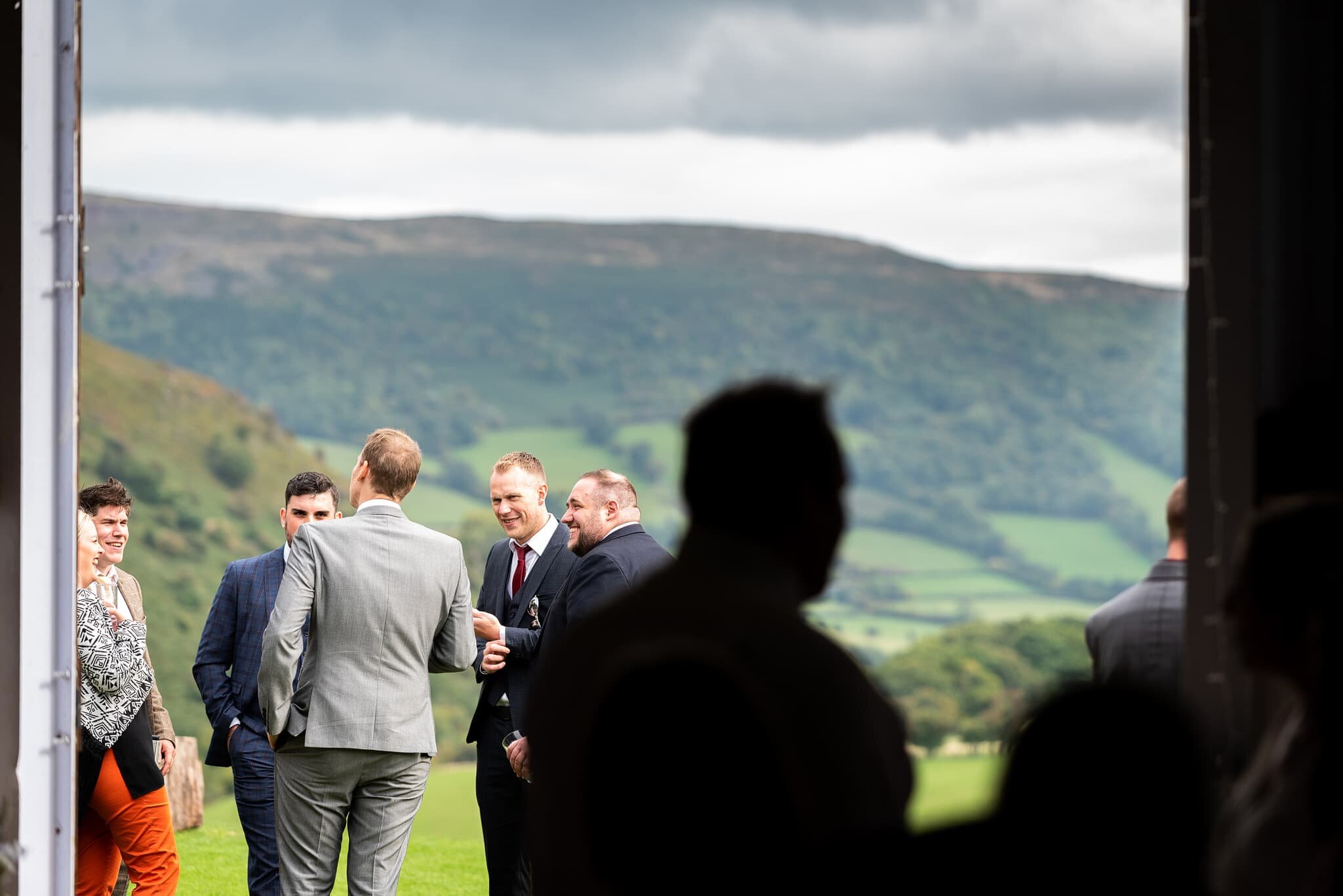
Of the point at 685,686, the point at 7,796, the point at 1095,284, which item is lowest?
the point at 7,796

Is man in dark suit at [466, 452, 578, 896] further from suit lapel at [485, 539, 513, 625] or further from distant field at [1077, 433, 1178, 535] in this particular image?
distant field at [1077, 433, 1178, 535]

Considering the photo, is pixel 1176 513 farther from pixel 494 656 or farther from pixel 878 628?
pixel 878 628

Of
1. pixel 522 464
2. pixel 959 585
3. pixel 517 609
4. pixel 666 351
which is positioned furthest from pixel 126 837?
pixel 666 351

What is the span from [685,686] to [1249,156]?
5.00 ft

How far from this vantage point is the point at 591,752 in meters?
1.36

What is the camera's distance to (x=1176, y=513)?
142 inches

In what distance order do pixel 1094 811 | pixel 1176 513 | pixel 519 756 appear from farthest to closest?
1. pixel 519 756
2. pixel 1176 513
3. pixel 1094 811

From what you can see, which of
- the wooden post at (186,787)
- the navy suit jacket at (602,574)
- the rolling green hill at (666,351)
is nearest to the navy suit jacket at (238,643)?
the navy suit jacket at (602,574)

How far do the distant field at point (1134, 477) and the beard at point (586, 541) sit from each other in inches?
1929

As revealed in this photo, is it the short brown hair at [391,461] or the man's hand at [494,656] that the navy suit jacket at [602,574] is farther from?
the short brown hair at [391,461]

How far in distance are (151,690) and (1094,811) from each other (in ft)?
13.8

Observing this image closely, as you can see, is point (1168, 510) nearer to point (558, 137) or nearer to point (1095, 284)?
point (1095, 284)

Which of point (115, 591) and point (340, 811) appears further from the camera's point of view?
point (115, 591)

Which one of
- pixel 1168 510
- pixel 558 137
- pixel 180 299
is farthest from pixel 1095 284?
pixel 1168 510
